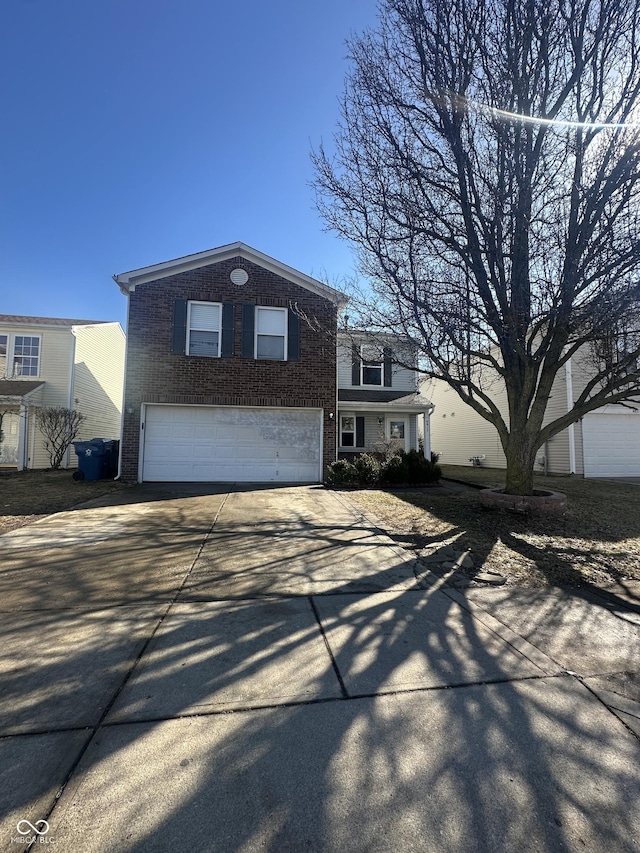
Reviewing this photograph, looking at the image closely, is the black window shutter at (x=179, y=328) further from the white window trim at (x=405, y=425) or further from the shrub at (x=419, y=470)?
the white window trim at (x=405, y=425)

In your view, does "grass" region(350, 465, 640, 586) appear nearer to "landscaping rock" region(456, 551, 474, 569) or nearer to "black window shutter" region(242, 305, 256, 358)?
"landscaping rock" region(456, 551, 474, 569)

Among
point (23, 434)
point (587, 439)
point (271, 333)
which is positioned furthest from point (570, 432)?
point (23, 434)

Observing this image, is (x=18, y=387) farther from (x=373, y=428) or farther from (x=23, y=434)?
(x=373, y=428)

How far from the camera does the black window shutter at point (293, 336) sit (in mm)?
12242

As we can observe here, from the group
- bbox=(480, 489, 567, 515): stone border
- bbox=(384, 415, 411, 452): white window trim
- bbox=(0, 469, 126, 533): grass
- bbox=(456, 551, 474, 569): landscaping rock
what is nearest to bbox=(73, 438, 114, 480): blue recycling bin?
bbox=(0, 469, 126, 533): grass

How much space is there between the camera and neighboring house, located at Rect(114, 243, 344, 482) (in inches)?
455

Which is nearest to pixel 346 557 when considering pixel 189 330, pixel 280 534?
pixel 280 534

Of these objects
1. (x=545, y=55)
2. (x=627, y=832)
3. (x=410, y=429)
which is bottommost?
(x=627, y=832)

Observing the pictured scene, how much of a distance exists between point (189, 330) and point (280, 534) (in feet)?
26.4

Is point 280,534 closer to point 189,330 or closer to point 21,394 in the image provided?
point 189,330

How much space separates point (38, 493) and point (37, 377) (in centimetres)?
843

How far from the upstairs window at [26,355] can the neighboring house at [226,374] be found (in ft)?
22.8

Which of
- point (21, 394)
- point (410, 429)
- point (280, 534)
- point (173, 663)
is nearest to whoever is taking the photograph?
point (173, 663)

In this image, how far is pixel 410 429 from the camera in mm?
16141
